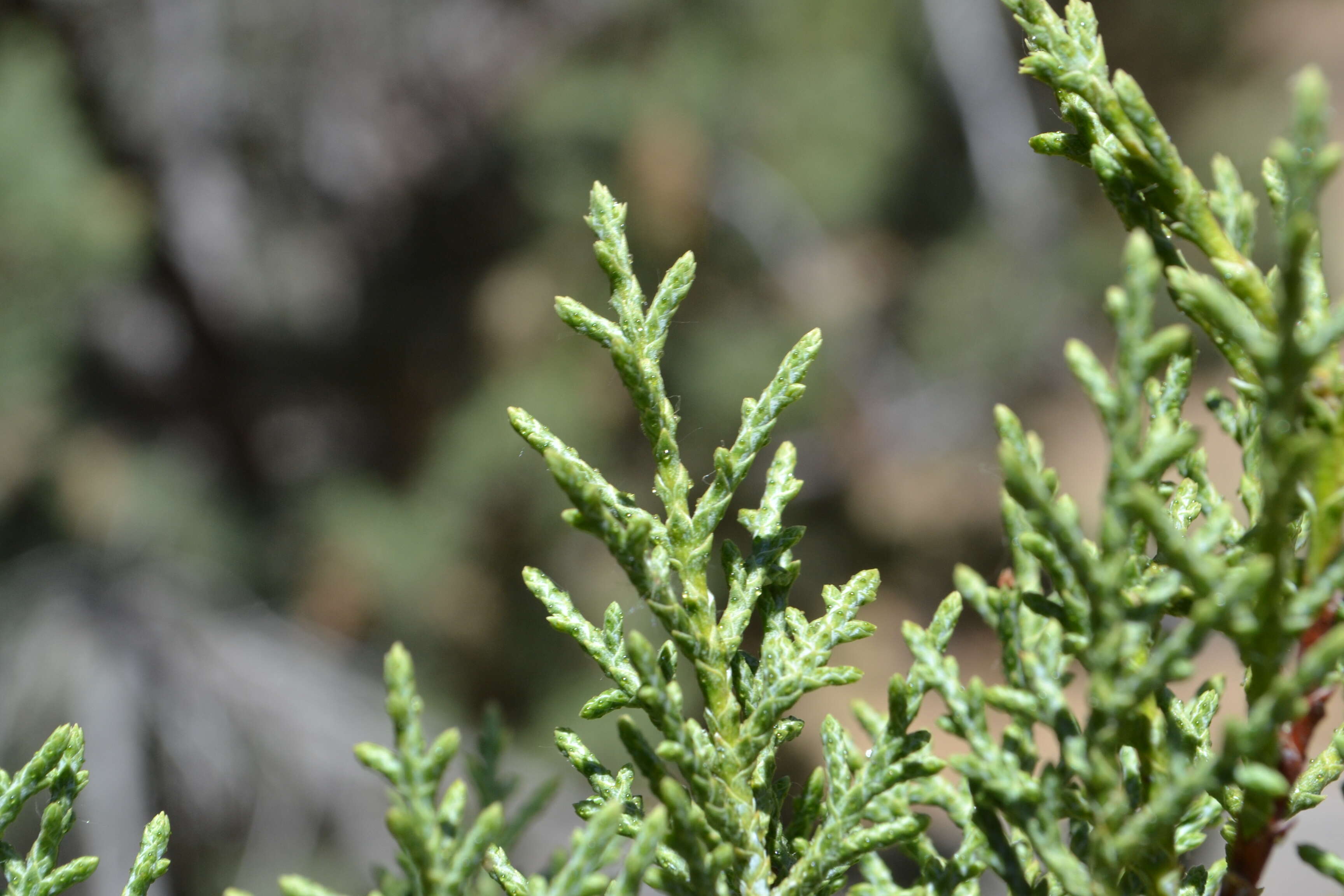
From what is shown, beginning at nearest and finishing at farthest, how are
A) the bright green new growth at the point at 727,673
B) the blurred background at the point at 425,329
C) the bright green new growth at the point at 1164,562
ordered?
the bright green new growth at the point at 1164,562 < the bright green new growth at the point at 727,673 < the blurred background at the point at 425,329

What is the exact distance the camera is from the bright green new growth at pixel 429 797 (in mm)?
410

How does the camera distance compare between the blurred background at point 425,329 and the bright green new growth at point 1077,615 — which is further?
→ the blurred background at point 425,329

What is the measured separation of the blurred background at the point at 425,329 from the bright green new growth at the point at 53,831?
4.91 ft

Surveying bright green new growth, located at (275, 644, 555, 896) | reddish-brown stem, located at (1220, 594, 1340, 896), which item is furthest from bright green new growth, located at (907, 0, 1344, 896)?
bright green new growth, located at (275, 644, 555, 896)

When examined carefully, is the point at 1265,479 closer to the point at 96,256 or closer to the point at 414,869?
the point at 414,869

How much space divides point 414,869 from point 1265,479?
1.50 ft

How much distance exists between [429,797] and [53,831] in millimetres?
290

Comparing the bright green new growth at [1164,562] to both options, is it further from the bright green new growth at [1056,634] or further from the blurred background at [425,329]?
the blurred background at [425,329]

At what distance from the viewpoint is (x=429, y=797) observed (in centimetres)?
43

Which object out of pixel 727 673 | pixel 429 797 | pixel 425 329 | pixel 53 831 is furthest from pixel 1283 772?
pixel 425 329

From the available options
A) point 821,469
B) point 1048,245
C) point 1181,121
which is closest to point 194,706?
point 821,469

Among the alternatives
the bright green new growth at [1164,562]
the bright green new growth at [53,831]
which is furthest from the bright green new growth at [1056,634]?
the bright green new growth at [53,831]

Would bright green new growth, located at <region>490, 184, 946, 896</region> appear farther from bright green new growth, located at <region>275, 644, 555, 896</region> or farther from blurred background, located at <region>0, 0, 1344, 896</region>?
blurred background, located at <region>0, 0, 1344, 896</region>

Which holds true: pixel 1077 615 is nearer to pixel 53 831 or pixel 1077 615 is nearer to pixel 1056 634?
pixel 1056 634
